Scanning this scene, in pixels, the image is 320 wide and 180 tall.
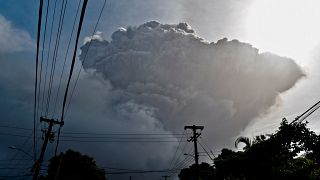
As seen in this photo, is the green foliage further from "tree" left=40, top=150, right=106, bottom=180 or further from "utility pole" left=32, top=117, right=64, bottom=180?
"tree" left=40, top=150, right=106, bottom=180

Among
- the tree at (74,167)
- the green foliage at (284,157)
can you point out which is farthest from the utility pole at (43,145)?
the tree at (74,167)

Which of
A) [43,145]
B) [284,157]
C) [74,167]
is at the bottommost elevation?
[284,157]

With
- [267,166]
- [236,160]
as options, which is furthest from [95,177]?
[267,166]

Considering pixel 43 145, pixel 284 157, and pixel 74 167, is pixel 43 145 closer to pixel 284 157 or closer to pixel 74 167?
pixel 284 157

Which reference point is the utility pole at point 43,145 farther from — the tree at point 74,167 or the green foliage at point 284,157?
the tree at point 74,167

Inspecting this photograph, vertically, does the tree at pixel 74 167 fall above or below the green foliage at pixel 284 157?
above

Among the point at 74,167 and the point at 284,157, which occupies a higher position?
the point at 74,167

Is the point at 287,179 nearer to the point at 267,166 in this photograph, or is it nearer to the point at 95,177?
the point at 267,166

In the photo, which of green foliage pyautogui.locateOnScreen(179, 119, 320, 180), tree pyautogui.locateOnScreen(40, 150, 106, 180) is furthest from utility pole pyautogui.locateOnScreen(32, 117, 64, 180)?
→ tree pyautogui.locateOnScreen(40, 150, 106, 180)

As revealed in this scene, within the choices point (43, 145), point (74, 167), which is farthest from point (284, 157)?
point (74, 167)

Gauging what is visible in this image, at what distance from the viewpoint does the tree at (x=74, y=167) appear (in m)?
69.5

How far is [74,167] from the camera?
235 feet

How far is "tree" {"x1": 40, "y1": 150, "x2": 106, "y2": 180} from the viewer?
6950cm

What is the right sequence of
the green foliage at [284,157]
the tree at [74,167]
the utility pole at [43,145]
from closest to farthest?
the green foliage at [284,157] < the utility pole at [43,145] < the tree at [74,167]
